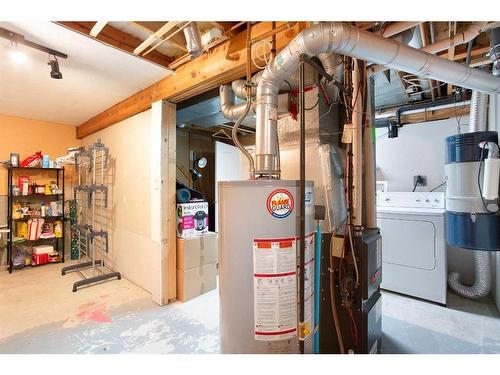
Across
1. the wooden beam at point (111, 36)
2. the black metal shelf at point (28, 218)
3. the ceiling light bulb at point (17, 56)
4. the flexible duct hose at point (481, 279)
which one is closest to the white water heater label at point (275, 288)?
the wooden beam at point (111, 36)

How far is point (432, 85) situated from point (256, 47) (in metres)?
2.22

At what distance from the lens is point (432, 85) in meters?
2.77

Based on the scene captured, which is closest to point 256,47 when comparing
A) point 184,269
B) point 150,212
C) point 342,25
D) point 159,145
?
point 342,25

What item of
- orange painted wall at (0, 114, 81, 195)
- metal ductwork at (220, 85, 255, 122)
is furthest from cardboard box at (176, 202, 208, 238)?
orange painted wall at (0, 114, 81, 195)

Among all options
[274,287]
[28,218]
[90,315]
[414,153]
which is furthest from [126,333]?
[414,153]

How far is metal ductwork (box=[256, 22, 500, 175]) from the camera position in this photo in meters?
1.22

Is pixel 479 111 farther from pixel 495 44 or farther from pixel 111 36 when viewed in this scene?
pixel 111 36

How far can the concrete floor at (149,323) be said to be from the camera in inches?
78.2

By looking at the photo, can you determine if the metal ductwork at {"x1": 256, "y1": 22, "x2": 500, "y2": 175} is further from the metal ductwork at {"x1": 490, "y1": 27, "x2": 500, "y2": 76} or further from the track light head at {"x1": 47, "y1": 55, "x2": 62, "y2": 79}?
the track light head at {"x1": 47, "y1": 55, "x2": 62, "y2": 79}

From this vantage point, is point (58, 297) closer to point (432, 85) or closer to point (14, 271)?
point (14, 271)

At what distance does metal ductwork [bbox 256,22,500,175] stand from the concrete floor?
1713mm

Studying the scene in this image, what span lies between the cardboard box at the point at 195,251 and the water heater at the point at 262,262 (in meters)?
1.72

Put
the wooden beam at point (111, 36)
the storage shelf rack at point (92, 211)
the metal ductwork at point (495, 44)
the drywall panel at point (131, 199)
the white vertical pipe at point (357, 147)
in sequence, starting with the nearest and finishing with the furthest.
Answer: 1. the white vertical pipe at point (357, 147)
2. the metal ductwork at point (495, 44)
3. the wooden beam at point (111, 36)
4. the drywall panel at point (131, 199)
5. the storage shelf rack at point (92, 211)

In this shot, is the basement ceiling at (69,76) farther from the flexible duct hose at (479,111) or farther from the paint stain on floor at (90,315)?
the flexible duct hose at (479,111)
